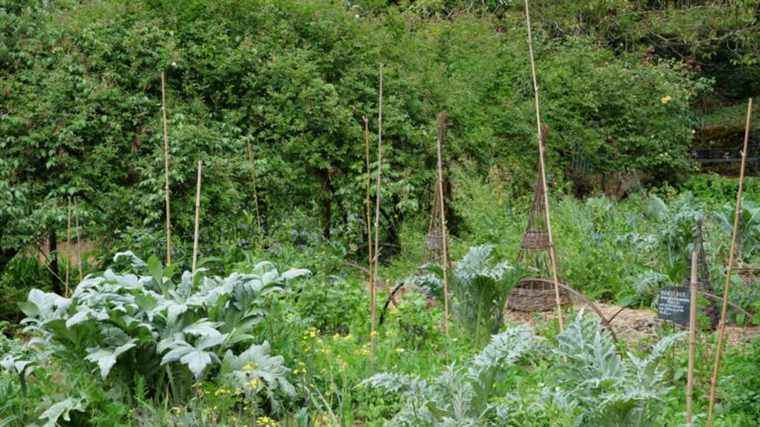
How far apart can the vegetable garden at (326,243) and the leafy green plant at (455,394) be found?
0.05 ft

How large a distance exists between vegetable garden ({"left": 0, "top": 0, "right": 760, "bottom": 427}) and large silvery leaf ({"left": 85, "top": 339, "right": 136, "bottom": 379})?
0.02 meters

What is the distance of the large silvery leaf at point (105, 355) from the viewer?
178 inches

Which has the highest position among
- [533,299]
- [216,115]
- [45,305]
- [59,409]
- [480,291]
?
[216,115]

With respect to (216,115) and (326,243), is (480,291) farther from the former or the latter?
(216,115)

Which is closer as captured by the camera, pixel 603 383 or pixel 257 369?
pixel 603 383

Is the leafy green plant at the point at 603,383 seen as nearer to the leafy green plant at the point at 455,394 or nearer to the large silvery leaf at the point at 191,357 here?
the leafy green plant at the point at 455,394

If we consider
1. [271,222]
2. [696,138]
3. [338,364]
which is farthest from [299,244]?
[696,138]

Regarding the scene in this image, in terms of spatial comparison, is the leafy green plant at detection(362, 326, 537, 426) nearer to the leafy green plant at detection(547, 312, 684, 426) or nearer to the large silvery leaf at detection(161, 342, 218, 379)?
the leafy green plant at detection(547, 312, 684, 426)

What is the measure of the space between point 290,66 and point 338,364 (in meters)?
4.92

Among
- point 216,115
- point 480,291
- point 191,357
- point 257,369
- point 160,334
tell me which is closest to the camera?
point 191,357

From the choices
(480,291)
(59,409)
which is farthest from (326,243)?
(59,409)

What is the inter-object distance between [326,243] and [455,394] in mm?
5632

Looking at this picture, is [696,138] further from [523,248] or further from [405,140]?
[523,248]

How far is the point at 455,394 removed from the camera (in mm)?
4164
